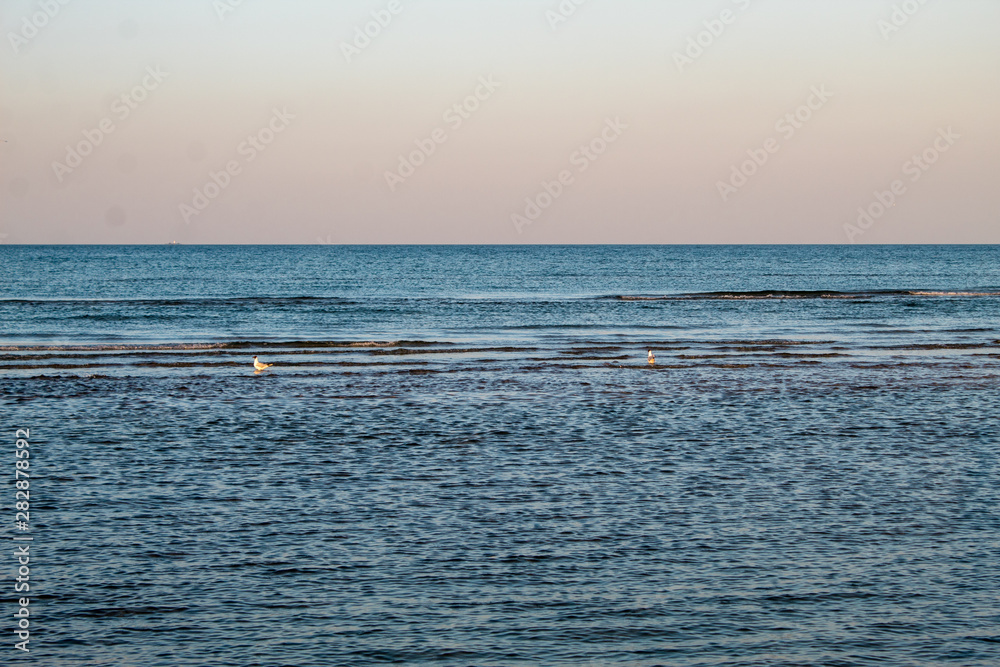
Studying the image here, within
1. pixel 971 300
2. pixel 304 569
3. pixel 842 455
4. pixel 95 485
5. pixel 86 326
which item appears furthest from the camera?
pixel 971 300

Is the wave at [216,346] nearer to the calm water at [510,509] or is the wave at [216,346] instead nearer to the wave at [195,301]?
the calm water at [510,509]

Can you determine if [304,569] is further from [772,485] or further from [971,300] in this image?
[971,300]

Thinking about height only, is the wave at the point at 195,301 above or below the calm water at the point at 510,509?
above

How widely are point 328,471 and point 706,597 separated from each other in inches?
274

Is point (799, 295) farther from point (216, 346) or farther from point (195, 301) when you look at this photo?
point (216, 346)

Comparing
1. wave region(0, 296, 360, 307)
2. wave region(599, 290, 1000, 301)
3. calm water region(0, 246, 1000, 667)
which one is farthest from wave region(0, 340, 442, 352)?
wave region(599, 290, 1000, 301)

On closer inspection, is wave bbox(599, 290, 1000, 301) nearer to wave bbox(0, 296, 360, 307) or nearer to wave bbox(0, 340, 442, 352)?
wave bbox(0, 296, 360, 307)

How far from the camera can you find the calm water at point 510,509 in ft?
30.1

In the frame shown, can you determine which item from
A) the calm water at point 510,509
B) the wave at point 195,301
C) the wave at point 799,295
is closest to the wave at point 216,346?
the calm water at point 510,509

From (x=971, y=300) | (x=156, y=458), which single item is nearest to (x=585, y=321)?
(x=971, y=300)

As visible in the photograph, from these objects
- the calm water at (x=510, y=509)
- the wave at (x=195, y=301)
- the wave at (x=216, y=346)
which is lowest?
the calm water at (x=510, y=509)

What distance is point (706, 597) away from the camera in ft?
32.8

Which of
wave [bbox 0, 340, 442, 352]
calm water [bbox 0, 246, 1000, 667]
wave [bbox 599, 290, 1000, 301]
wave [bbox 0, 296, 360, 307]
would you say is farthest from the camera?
wave [bbox 599, 290, 1000, 301]

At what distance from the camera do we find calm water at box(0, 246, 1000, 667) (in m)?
9.18
